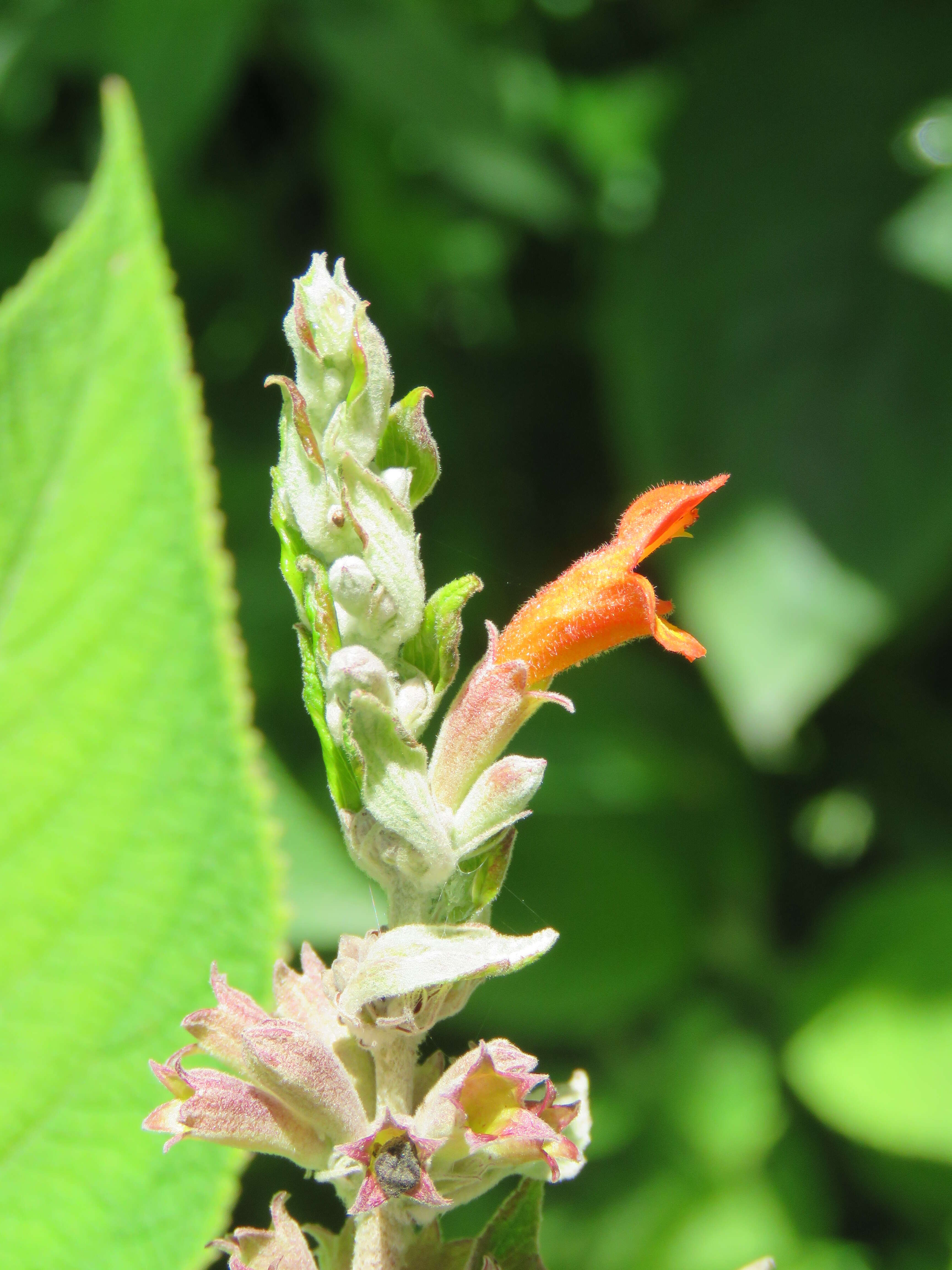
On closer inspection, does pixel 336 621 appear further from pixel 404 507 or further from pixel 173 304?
pixel 173 304

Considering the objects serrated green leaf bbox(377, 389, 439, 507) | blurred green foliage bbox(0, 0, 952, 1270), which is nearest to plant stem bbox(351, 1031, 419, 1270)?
serrated green leaf bbox(377, 389, 439, 507)

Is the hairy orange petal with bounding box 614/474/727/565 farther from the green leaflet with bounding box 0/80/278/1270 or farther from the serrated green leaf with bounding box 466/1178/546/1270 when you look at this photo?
the serrated green leaf with bounding box 466/1178/546/1270

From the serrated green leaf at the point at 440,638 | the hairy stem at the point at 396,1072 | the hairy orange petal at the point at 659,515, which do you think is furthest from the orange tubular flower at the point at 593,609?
the hairy stem at the point at 396,1072

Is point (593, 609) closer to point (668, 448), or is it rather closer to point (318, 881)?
point (318, 881)

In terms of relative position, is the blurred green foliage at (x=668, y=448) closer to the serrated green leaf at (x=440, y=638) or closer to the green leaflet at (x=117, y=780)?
the green leaflet at (x=117, y=780)

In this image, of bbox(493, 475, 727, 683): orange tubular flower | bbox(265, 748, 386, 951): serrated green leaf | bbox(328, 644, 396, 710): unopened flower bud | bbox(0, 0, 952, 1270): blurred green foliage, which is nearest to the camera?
bbox(328, 644, 396, 710): unopened flower bud
